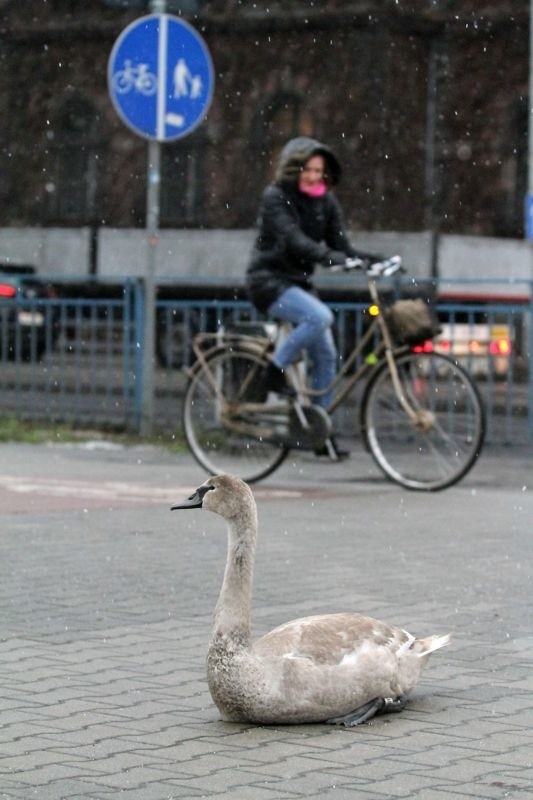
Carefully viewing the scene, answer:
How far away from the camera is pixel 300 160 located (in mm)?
10898

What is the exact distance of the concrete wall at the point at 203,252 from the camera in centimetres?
3127

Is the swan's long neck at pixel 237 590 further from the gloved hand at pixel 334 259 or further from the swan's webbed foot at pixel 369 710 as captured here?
the gloved hand at pixel 334 259

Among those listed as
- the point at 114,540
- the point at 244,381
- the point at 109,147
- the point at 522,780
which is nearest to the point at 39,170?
the point at 109,147

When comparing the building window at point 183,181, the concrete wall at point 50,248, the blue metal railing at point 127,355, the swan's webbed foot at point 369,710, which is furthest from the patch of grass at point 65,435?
the building window at point 183,181

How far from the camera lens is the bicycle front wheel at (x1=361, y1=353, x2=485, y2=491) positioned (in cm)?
1051

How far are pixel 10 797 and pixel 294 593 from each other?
309 cm

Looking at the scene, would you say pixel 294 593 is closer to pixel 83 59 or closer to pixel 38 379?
pixel 38 379

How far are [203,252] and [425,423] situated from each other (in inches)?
849

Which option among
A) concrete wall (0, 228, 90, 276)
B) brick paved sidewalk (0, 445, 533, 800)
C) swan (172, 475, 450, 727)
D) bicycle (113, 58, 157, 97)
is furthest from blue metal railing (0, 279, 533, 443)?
concrete wall (0, 228, 90, 276)

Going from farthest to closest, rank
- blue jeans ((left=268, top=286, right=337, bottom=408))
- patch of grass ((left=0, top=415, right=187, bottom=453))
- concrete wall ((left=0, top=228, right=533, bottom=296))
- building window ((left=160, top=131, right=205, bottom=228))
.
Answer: building window ((left=160, top=131, right=205, bottom=228))
concrete wall ((left=0, top=228, right=533, bottom=296))
patch of grass ((left=0, top=415, right=187, bottom=453))
blue jeans ((left=268, top=286, right=337, bottom=408))

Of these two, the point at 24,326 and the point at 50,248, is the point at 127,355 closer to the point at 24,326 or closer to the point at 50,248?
the point at 24,326

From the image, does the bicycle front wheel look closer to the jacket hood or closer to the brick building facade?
the jacket hood

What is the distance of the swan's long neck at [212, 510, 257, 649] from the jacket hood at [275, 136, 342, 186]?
5.95 metres

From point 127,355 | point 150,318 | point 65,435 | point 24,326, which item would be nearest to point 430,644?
point 150,318
